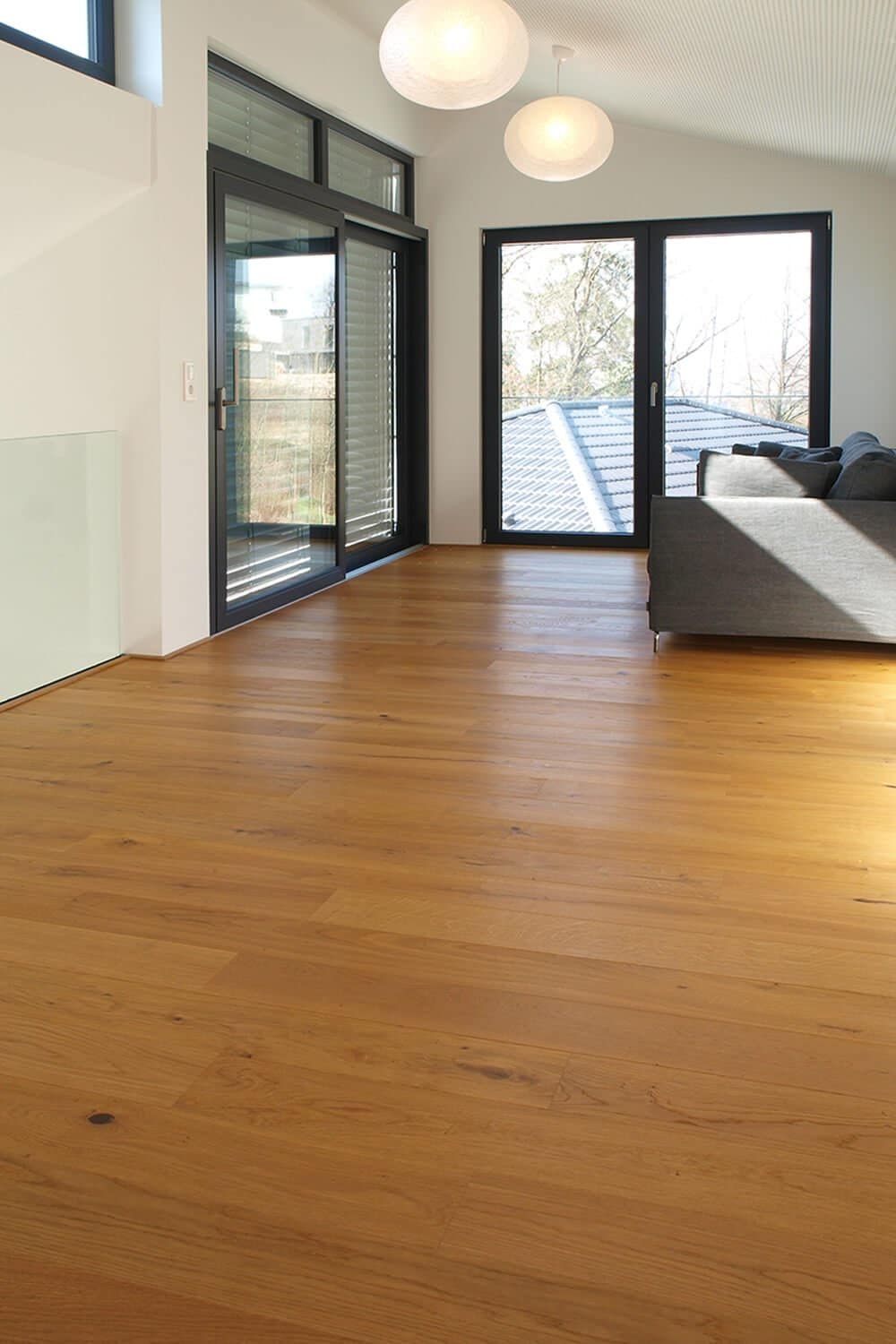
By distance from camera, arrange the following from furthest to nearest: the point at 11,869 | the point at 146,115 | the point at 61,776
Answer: the point at 146,115 → the point at 61,776 → the point at 11,869

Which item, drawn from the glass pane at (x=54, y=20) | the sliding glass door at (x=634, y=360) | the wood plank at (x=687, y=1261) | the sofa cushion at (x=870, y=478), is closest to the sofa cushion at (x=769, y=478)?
the sofa cushion at (x=870, y=478)

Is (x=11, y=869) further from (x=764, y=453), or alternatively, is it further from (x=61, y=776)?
(x=764, y=453)

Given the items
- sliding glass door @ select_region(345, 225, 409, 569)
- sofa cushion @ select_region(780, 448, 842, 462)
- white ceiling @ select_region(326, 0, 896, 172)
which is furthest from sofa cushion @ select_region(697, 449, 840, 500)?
sliding glass door @ select_region(345, 225, 409, 569)

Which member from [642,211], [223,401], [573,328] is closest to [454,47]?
[223,401]

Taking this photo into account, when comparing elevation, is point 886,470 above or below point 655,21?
below

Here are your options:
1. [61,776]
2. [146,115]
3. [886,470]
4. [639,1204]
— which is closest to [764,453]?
[886,470]

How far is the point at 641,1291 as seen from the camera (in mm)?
1617

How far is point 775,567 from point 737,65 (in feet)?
8.70

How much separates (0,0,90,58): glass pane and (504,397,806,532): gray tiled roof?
4561mm

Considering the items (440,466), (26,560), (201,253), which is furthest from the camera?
(440,466)

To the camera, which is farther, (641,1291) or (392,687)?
(392,687)

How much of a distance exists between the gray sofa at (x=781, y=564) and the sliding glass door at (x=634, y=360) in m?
2.70

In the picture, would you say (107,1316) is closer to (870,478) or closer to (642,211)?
(870,478)

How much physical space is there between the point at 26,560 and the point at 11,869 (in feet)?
6.30
